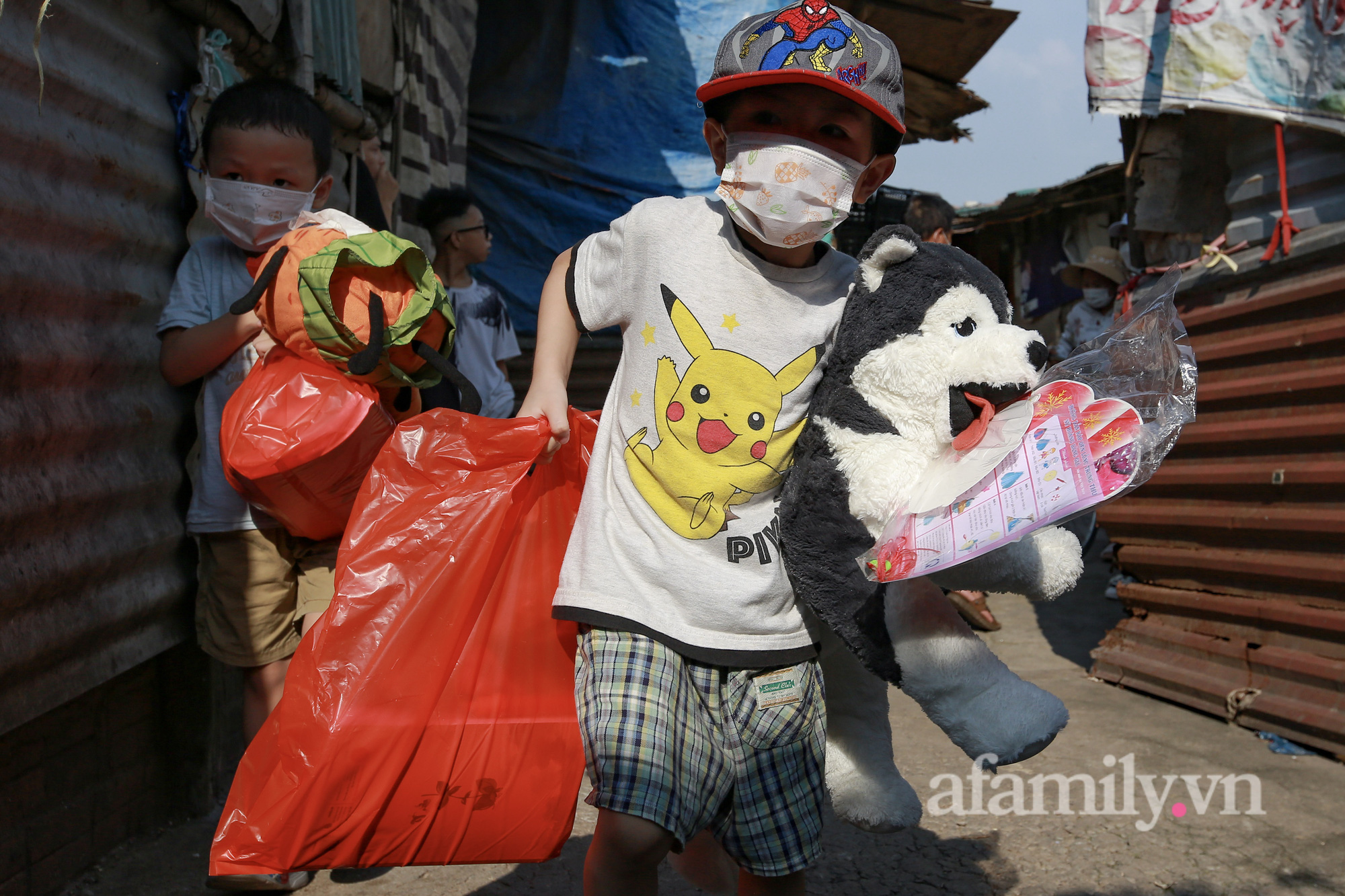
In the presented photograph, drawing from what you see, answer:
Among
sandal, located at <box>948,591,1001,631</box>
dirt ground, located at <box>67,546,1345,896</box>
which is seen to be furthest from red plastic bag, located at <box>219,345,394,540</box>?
sandal, located at <box>948,591,1001,631</box>

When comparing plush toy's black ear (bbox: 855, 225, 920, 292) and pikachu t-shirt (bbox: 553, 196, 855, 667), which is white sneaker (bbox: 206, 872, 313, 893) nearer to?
pikachu t-shirt (bbox: 553, 196, 855, 667)

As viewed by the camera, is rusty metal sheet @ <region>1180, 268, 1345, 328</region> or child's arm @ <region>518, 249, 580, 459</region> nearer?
child's arm @ <region>518, 249, 580, 459</region>

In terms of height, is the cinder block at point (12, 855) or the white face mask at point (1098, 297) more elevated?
the white face mask at point (1098, 297)

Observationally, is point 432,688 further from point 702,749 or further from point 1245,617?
point 1245,617

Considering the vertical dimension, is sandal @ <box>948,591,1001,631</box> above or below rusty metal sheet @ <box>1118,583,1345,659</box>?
below

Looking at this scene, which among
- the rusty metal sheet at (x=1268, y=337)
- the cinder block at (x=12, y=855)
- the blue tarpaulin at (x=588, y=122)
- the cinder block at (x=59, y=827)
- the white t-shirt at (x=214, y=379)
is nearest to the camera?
the cinder block at (x=12, y=855)

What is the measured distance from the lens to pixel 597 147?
648cm

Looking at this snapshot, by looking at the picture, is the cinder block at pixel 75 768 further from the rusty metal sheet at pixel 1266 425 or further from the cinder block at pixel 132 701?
the rusty metal sheet at pixel 1266 425

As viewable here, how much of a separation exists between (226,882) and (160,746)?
2.41 feet

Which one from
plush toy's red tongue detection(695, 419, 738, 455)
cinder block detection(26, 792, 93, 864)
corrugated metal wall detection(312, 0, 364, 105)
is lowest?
cinder block detection(26, 792, 93, 864)

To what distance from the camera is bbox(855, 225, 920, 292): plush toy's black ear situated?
5.46ft

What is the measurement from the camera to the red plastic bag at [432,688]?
5.38 ft

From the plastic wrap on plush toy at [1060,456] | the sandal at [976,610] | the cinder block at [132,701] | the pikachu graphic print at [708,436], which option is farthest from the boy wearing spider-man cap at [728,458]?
the sandal at [976,610]

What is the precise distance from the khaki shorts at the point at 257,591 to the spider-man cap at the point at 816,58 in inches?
62.3
